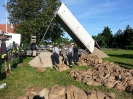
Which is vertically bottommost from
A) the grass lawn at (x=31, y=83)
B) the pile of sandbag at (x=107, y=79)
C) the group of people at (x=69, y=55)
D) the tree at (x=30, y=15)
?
the grass lawn at (x=31, y=83)

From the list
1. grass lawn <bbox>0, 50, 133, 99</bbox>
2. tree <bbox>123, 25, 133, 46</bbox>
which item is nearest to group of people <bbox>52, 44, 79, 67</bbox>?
grass lawn <bbox>0, 50, 133, 99</bbox>

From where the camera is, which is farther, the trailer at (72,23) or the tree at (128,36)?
the tree at (128,36)

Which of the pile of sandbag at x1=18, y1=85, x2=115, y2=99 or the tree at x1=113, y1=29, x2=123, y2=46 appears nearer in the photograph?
the pile of sandbag at x1=18, y1=85, x2=115, y2=99

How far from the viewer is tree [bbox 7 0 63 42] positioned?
92.1 feet

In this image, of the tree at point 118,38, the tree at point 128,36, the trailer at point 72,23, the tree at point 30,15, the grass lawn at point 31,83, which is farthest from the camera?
the tree at point 118,38

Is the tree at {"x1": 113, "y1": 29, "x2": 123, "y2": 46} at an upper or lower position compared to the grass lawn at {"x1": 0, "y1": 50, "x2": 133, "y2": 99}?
upper

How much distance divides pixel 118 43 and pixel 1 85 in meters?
62.1

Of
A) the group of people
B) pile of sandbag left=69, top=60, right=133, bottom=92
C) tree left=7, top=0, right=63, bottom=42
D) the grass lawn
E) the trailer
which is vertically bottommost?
the grass lawn

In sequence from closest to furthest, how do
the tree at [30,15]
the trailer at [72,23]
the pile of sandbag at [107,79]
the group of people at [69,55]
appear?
the pile of sandbag at [107,79] → the group of people at [69,55] → the trailer at [72,23] → the tree at [30,15]

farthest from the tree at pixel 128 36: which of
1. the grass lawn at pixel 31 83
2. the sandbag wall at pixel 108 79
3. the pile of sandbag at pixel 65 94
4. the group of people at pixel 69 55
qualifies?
the pile of sandbag at pixel 65 94

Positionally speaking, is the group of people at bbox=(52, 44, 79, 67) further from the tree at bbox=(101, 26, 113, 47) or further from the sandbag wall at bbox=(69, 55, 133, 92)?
the tree at bbox=(101, 26, 113, 47)

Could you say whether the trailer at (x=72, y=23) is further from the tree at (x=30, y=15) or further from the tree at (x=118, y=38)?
the tree at (x=118, y=38)

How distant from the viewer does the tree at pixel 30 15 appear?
28.1 m

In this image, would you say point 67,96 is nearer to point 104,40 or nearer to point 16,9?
point 16,9
